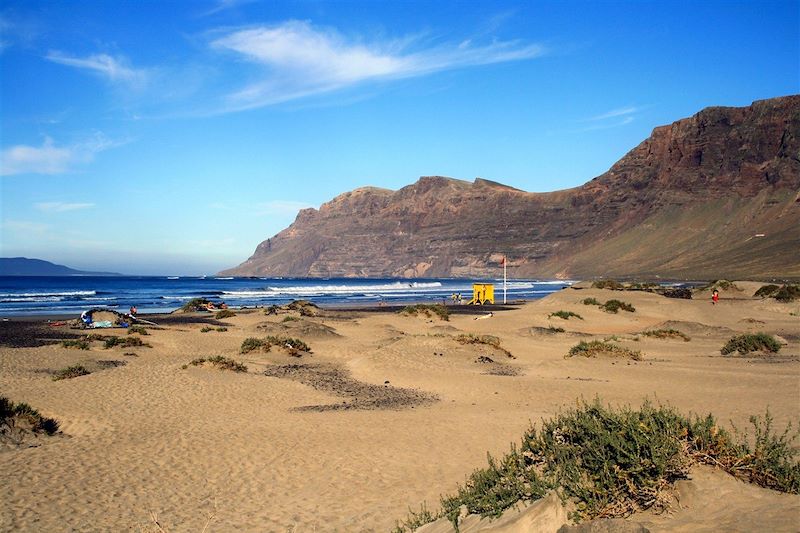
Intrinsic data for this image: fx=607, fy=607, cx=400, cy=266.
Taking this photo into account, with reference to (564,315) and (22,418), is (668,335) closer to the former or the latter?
(564,315)

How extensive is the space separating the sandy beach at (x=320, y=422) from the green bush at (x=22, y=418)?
13.6 inches

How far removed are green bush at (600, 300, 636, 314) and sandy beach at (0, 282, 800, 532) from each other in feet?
46.1

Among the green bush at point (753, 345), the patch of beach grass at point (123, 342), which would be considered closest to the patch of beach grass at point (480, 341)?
the green bush at point (753, 345)

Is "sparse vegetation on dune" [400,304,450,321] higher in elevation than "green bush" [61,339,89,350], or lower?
lower

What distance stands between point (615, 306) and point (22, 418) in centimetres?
3696

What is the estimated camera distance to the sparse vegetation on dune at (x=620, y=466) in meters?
4.91

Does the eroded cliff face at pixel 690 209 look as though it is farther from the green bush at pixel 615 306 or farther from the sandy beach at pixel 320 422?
the sandy beach at pixel 320 422

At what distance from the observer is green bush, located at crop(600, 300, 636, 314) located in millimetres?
40569

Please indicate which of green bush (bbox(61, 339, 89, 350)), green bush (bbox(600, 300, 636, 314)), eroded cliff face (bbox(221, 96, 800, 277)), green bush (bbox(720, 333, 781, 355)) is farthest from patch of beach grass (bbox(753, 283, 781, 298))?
eroded cliff face (bbox(221, 96, 800, 277))

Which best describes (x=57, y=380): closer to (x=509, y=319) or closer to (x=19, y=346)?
(x=19, y=346)

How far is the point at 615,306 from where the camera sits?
134 ft

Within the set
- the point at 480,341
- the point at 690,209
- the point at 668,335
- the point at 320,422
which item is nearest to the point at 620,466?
the point at 320,422

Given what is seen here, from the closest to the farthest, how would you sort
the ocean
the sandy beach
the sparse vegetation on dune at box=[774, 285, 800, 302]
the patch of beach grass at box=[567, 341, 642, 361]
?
the sandy beach < the patch of beach grass at box=[567, 341, 642, 361] < the sparse vegetation on dune at box=[774, 285, 800, 302] < the ocean

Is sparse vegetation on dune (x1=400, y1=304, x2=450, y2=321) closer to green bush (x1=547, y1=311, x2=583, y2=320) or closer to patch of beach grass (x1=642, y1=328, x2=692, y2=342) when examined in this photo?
green bush (x1=547, y1=311, x2=583, y2=320)
